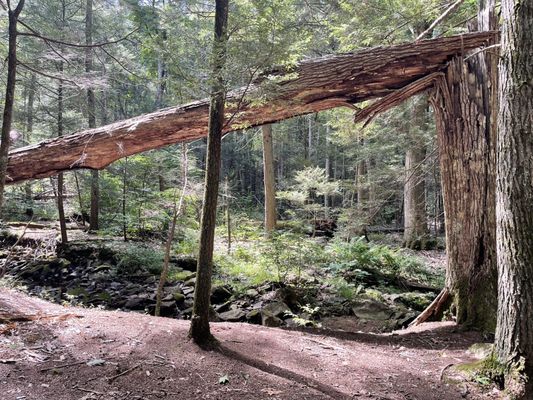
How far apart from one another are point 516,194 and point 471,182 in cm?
163

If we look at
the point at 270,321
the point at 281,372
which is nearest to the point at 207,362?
the point at 281,372

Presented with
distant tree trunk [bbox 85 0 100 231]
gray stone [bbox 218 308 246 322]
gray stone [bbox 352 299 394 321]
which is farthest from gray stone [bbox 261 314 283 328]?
distant tree trunk [bbox 85 0 100 231]

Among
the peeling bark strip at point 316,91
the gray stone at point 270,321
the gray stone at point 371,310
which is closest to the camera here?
the peeling bark strip at point 316,91

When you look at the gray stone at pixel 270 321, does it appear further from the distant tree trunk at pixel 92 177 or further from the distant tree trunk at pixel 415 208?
the distant tree trunk at pixel 92 177

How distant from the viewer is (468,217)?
5148 millimetres

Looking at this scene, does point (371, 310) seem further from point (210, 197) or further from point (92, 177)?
point (92, 177)

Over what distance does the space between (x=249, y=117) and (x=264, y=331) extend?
300cm

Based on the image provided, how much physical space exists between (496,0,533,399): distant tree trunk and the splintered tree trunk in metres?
1.36

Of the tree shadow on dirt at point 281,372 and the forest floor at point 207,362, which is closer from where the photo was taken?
the forest floor at point 207,362

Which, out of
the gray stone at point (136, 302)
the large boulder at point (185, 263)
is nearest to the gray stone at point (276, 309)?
the gray stone at point (136, 302)

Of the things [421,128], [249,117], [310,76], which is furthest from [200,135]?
[421,128]

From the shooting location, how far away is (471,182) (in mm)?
5137

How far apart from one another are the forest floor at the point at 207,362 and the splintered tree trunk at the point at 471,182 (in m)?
0.57

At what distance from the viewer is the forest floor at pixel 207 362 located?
3.20 metres
